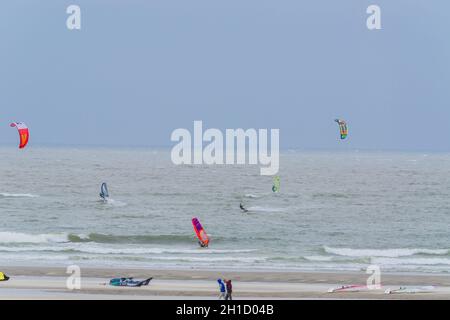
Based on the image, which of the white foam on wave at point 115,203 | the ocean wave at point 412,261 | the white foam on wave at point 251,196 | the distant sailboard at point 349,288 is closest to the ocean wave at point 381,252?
the ocean wave at point 412,261

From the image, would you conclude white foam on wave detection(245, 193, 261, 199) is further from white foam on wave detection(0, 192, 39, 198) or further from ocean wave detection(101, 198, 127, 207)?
white foam on wave detection(0, 192, 39, 198)


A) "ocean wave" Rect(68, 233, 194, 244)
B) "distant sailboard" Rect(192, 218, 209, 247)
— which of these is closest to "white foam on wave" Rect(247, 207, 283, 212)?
"ocean wave" Rect(68, 233, 194, 244)

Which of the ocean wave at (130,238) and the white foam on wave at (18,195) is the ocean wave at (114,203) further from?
the ocean wave at (130,238)

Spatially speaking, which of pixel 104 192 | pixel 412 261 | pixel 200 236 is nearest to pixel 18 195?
pixel 104 192

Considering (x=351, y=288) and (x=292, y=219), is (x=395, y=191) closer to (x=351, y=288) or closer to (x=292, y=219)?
(x=292, y=219)

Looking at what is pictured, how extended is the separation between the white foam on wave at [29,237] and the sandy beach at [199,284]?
33.1 feet

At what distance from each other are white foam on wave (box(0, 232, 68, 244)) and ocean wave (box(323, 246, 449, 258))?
11483 millimetres

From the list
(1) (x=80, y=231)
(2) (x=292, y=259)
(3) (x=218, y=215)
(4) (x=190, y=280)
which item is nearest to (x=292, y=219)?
(3) (x=218, y=215)

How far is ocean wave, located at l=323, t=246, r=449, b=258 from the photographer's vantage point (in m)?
33.6

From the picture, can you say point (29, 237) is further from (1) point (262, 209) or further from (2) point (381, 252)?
(1) point (262, 209)

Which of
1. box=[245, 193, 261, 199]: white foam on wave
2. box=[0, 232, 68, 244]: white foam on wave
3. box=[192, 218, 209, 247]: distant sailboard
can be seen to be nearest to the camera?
box=[192, 218, 209, 247]: distant sailboard

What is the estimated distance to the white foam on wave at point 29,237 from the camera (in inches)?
1422

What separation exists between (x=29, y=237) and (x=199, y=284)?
15.6 metres

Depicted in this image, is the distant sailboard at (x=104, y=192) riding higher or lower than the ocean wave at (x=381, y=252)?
higher
